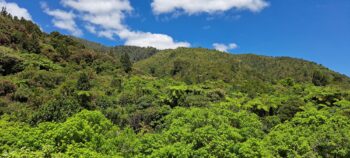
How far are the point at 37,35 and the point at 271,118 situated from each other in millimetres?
40580

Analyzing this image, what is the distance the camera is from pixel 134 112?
34531 mm

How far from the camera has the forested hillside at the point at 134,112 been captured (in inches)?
673

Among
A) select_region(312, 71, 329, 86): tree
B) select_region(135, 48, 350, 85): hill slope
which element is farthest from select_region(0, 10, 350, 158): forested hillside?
select_region(135, 48, 350, 85): hill slope

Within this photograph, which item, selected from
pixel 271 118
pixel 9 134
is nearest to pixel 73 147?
pixel 9 134

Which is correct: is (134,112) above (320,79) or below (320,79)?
below

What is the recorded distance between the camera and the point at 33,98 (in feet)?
109

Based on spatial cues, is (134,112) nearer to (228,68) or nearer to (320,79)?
(320,79)

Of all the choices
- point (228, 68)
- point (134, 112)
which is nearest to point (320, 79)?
point (228, 68)

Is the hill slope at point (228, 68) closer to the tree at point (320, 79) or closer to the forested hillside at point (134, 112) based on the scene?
the tree at point (320, 79)

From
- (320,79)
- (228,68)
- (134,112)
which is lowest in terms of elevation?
(134,112)

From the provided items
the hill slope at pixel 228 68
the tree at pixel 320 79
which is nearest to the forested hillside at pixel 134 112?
the tree at pixel 320 79

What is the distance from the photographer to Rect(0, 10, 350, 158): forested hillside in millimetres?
17094

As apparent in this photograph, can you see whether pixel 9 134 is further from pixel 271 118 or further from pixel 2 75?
pixel 2 75

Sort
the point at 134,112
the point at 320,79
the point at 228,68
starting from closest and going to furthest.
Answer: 1. the point at 134,112
2. the point at 320,79
3. the point at 228,68
